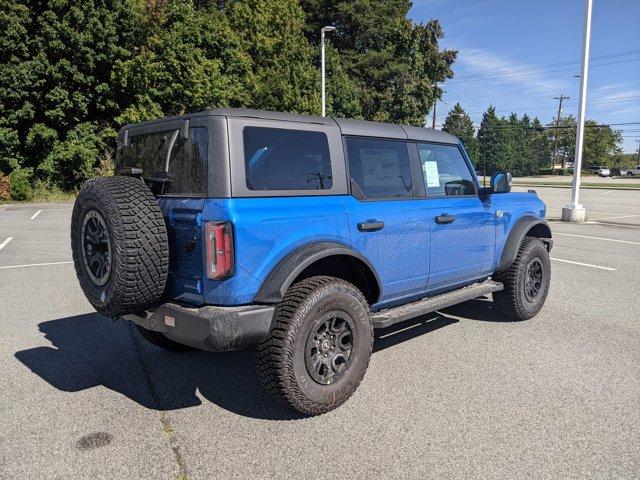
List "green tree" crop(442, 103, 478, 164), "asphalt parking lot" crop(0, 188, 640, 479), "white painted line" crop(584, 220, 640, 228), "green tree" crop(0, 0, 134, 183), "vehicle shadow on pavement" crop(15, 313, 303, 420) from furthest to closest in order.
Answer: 1. "green tree" crop(442, 103, 478, 164)
2. "green tree" crop(0, 0, 134, 183)
3. "white painted line" crop(584, 220, 640, 228)
4. "vehicle shadow on pavement" crop(15, 313, 303, 420)
5. "asphalt parking lot" crop(0, 188, 640, 479)

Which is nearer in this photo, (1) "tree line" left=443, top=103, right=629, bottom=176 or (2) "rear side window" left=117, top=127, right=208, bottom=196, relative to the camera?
(2) "rear side window" left=117, top=127, right=208, bottom=196

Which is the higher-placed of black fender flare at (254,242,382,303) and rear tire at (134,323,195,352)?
black fender flare at (254,242,382,303)

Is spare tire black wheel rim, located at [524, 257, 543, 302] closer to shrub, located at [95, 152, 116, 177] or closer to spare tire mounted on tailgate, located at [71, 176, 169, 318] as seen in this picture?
spare tire mounted on tailgate, located at [71, 176, 169, 318]

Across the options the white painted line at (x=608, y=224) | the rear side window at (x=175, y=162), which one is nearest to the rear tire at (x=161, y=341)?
the rear side window at (x=175, y=162)

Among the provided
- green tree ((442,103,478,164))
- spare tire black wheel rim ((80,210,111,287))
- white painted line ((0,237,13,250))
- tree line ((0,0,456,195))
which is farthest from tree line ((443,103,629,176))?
spare tire black wheel rim ((80,210,111,287))

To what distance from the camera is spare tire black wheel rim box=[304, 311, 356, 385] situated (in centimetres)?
327

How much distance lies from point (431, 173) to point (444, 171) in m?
Answer: 0.23

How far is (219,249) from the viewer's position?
2938mm

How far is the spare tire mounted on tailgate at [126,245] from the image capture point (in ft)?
9.87

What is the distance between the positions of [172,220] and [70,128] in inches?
1035

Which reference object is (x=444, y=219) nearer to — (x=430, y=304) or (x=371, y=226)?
(x=430, y=304)

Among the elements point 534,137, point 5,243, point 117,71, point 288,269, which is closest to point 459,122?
point 534,137

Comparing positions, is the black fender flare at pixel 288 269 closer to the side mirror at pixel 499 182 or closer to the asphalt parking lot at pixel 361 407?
the asphalt parking lot at pixel 361 407

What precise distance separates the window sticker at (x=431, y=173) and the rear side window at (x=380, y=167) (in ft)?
0.75
